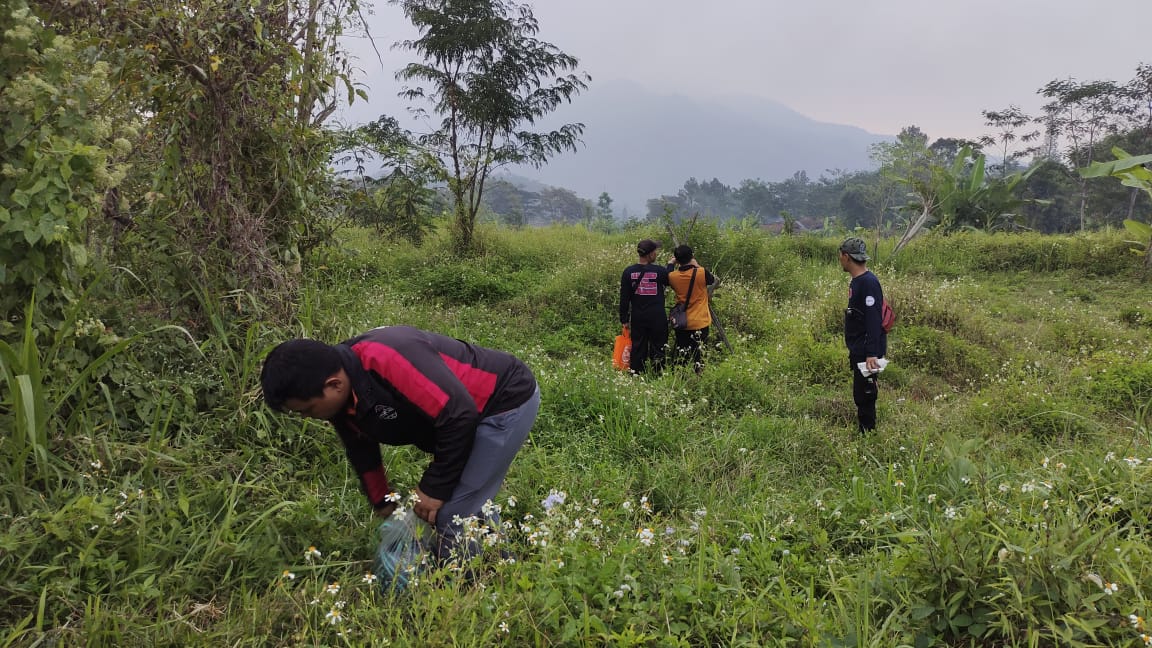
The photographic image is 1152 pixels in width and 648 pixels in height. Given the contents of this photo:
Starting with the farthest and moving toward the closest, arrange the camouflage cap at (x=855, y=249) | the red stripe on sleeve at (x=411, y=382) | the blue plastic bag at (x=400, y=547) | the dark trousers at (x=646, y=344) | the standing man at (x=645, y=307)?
1. the dark trousers at (x=646, y=344)
2. the standing man at (x=645, y=307)
3. the camouflage cap at (x=855, y=249)
4. the blue plastic bag at (x=400, y=547)
5. the red stripe on sleeve at (x=411, y=382)

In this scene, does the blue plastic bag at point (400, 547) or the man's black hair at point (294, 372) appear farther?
the blue plastic bag at point (400, 547)

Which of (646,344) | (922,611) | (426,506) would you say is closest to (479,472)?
(426,506)

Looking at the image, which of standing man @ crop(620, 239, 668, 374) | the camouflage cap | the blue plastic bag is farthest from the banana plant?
the blue plastic bag

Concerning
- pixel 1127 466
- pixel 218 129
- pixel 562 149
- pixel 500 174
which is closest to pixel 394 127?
pixel 500 174

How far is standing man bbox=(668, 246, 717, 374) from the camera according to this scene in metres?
5.90

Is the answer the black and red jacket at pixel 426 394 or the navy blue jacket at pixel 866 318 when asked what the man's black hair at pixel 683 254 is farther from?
the black and red jacket at pixel 426 394

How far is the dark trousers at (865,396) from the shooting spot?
4457mm

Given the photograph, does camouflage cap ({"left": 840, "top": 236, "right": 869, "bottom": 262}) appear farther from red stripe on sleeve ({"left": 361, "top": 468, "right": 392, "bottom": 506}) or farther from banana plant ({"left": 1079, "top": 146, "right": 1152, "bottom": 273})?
red stripe on sleeve ({"left": 361, "top": 468, "right": 392, "bottom": 506})

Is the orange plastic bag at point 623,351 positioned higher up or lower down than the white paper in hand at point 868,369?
lower down

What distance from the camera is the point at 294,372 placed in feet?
6.13

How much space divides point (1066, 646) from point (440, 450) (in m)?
2.19

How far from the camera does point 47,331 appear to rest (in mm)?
2600

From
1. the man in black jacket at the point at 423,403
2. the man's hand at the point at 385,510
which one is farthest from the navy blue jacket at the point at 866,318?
the man's hand at the point at 385,510

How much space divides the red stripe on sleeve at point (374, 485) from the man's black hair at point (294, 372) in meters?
0.75
